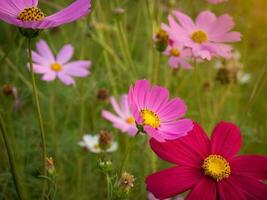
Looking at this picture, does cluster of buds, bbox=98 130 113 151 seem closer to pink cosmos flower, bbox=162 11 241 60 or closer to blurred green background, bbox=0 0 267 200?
blurred green background, bbox=0 0 267 200

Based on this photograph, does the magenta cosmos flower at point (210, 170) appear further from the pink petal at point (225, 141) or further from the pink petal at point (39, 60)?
the pink petal at point (39, 60)

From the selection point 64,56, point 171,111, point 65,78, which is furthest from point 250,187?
point 64,56

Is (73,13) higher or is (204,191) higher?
(73,13)

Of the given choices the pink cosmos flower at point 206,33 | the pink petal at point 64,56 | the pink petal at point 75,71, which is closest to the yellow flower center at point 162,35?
the pink cosmos flower at point 206,33

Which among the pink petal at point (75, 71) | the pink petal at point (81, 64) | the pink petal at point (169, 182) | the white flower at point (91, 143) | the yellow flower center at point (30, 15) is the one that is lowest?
the pink petal at point (169, 182)

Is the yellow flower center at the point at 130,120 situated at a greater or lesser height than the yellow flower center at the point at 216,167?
greater

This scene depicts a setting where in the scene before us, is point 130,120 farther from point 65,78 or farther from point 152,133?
point 152,133

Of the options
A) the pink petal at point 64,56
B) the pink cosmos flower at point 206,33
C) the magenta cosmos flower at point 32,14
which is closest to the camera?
the magenta cosmos flower at point 32,14

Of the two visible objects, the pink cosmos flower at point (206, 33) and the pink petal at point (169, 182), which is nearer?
the pink petal at point (169, 182)
